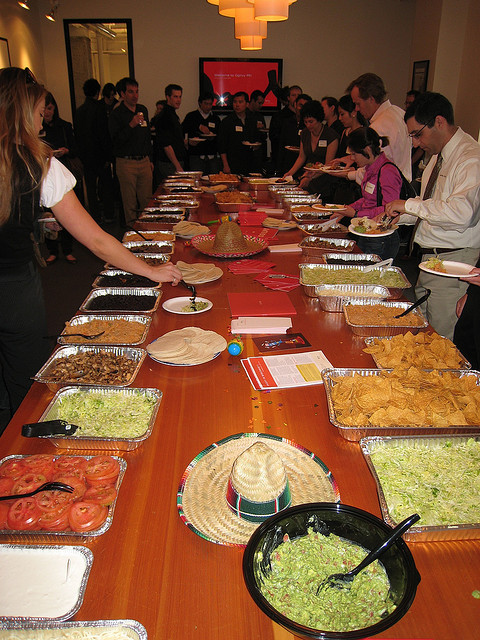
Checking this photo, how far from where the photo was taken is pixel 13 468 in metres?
1.13

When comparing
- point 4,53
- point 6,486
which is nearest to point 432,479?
point 6,486

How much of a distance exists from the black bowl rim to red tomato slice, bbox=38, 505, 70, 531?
0.40 meters

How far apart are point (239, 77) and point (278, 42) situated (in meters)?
0.88

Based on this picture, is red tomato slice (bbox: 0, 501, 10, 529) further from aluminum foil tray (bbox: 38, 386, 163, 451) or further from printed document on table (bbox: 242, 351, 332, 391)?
printed document on table (bbox: 242, 351, 332, 391)

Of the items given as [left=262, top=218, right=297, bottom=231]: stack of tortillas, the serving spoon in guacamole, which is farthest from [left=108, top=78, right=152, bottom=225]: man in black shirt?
the serving spoon in guacamole

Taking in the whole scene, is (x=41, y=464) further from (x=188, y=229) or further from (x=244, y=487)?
(x=188, y=229)

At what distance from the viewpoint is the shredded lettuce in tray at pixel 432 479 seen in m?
1.05

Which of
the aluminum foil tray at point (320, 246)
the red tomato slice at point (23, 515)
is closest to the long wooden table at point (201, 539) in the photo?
the red tomato slice at point (23, 515)

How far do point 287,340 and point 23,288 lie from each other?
3.61ft

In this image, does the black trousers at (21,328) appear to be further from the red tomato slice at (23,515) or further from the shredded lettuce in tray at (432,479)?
the shredded lettuce in tray at (432,479)

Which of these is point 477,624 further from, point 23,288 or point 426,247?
point 426,247

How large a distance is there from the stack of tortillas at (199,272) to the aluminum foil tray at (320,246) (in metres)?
0.67

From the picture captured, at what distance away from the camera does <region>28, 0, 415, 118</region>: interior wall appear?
8133 mm

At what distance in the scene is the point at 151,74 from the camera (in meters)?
8.42
